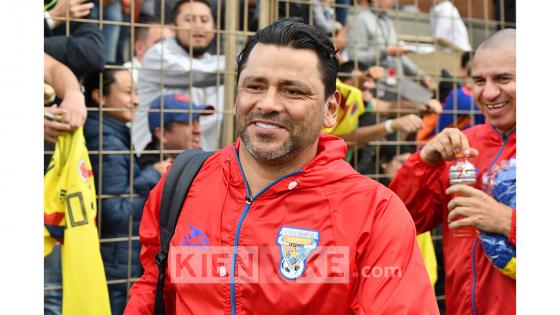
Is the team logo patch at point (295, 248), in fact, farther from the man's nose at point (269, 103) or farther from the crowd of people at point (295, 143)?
the man's nose at point (269, 103)

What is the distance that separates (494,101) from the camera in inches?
123

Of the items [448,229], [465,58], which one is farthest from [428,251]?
[465,58]

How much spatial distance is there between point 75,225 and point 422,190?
1.76 metres

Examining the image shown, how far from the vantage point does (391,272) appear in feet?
7.05

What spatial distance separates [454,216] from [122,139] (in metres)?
2.05

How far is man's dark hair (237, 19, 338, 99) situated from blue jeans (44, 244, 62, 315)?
2.02 meters

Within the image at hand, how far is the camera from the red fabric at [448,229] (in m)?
3.06

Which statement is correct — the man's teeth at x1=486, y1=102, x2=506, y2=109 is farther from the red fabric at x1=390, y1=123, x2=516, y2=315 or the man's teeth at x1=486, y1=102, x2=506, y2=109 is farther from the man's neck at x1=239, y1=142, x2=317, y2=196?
the man's neck at x1=239, y1=142, x2=317, y2=196

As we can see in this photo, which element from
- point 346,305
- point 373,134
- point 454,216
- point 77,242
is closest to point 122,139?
point 77,242

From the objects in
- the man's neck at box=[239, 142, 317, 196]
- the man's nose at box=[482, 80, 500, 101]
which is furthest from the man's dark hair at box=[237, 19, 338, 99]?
the man's nose at box=[482, 80, 500, 101]

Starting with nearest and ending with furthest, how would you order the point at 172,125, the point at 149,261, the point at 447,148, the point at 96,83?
the point at 149,261 → the point at 447,148 → the point at 96,83 → the point at 172,125

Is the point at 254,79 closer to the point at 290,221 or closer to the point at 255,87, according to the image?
the point at 255,87

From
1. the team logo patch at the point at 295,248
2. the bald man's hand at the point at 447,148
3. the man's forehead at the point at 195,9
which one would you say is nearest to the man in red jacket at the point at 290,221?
the team logo patch at the point at 295,248

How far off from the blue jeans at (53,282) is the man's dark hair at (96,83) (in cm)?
89
